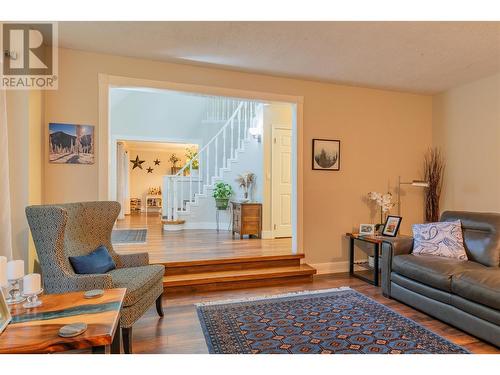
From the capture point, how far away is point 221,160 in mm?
7262

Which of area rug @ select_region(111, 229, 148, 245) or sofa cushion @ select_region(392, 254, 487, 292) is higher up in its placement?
sofa cushion @ select_region(392, 254, 487, 292)

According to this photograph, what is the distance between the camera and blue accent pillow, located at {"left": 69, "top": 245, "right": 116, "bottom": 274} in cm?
231

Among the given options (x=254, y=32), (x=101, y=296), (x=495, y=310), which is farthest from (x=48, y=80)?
(x=495, y=310)

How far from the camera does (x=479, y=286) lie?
7.74 ft

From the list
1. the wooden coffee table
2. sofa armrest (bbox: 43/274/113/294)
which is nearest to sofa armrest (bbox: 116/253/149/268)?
sofa armrest (bbox: 43/274/113/294)

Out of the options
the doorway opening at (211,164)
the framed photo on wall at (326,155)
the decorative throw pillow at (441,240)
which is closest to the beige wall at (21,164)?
the doorway opening at (211,164)

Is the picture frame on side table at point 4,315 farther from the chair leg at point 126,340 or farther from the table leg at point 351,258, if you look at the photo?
the table leg at point 351,258

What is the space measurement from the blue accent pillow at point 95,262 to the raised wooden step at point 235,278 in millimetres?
955

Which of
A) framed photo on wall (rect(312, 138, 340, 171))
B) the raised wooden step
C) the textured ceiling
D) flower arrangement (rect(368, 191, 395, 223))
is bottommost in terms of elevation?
the raised wooden step

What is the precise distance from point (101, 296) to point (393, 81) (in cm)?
426

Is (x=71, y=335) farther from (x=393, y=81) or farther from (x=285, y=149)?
(x=285, y=149)

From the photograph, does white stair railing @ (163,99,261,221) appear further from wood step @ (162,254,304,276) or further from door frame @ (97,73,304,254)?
wood step @ (162,254,304,276)

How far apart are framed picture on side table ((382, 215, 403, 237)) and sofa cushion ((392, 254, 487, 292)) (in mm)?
786

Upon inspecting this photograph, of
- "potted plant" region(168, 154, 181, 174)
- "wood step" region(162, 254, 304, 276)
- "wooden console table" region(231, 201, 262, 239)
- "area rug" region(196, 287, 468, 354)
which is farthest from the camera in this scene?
"potted plant" region(168, 154, 181, 174)
